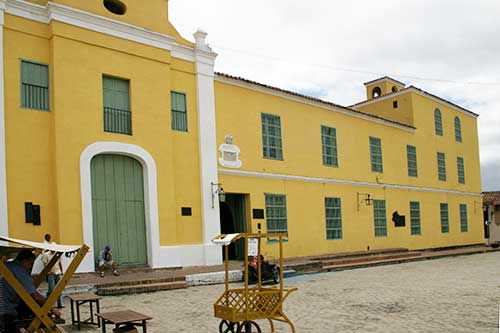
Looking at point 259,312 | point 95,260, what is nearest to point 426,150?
point 95,260

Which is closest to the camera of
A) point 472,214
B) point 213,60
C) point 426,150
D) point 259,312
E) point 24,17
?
point 259,312

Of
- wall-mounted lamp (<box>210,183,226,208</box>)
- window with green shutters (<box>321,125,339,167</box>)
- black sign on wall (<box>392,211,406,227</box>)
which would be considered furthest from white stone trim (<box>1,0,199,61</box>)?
black sign on wall (<box>392,211,406,227</box>)

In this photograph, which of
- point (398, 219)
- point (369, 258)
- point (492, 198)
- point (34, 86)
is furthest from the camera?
point (492, 198)

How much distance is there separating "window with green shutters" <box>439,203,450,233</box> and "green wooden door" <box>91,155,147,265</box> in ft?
57.2

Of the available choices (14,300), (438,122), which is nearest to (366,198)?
(438,122)

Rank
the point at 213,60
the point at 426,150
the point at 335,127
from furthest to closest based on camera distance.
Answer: the point at 426,150 → the point at 335,127 → the point at 213,60

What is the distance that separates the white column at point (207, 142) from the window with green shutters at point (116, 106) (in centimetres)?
234

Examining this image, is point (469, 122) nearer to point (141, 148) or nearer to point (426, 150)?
point (426, 150)

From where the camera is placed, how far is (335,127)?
69.4ft

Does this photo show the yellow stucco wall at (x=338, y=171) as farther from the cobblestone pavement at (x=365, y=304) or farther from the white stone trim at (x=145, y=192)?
the cobblestone pavement at (x=365, y=304)

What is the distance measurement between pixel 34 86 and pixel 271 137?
8.06 metres

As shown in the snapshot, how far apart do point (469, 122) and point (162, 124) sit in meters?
21.4

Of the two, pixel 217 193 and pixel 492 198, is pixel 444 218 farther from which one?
pixel 217 193

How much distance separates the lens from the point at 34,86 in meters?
12.8
